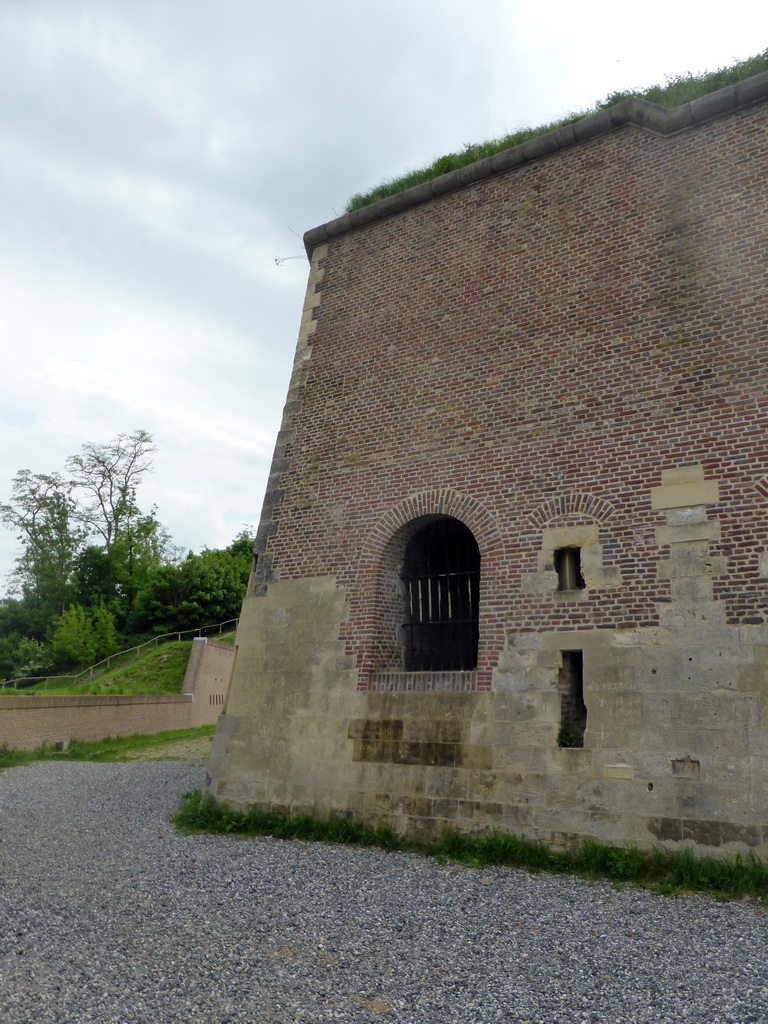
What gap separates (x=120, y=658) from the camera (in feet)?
94.0

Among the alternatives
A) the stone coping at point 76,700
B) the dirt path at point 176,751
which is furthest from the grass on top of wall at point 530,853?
the stone coping at point 76,700

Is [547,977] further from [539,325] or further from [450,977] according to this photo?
[539,325]

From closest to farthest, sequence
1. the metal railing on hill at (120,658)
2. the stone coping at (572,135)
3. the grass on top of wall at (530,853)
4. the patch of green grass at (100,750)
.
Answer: the grass on top of wall at (530,853)
the stone coping at (572,135)
the patch of green grass at (100,750)
the metal railing on hill at (120,658)

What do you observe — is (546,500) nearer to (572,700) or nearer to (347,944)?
(572,700)

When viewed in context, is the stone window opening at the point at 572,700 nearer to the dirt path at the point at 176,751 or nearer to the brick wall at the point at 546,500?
the brick wall at the point at 546,500

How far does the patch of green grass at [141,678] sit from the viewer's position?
936 inches

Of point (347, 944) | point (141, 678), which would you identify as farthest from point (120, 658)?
point (347, 944)

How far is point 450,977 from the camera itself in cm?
458

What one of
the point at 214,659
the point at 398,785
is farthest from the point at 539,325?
the point at 214,659

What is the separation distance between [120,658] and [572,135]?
25.4 meters

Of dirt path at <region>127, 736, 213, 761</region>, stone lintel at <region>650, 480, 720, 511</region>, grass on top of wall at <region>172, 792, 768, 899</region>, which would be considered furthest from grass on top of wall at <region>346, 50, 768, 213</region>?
dirt path at <region>127, 736, 213, 761</region>

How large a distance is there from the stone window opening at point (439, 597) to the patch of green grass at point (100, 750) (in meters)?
11.8

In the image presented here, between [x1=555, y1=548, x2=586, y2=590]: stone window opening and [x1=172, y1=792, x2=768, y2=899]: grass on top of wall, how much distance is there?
8.02 feet

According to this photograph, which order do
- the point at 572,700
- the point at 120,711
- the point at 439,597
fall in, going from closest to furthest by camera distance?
1. the point at 572,700
2. the point at 439,597
3. the point at 120,711
